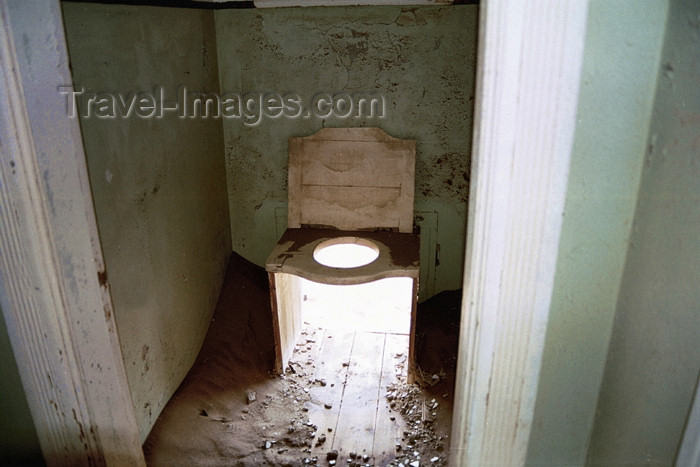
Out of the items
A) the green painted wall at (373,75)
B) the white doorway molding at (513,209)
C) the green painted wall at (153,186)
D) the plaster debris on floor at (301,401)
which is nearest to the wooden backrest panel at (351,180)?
the green painted wall at (373,75)

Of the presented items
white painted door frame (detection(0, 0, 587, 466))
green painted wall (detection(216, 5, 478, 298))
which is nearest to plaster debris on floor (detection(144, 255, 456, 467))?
green painted wall (detection(216, 5, 478, 298))

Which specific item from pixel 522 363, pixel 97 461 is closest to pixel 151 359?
pixel 97 461

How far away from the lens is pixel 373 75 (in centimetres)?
288

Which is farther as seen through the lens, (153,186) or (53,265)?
(153,186)

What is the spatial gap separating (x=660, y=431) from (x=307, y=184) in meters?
2.29

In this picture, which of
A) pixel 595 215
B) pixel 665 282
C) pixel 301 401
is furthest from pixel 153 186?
pixel 665 282

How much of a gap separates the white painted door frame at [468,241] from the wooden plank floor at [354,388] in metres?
1.17

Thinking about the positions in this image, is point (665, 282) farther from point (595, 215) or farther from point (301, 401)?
point (301, 401)

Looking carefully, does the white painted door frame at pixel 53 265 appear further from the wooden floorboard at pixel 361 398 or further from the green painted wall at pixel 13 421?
the wooden floorboard at pixel 361 398

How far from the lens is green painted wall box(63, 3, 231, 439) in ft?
5.89

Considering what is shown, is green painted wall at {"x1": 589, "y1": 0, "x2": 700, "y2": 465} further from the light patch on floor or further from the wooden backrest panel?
the light patch on floor

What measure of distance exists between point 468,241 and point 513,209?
143 mm

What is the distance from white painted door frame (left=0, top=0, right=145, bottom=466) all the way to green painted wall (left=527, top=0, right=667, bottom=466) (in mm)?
1037

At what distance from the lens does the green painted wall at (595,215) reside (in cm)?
85
